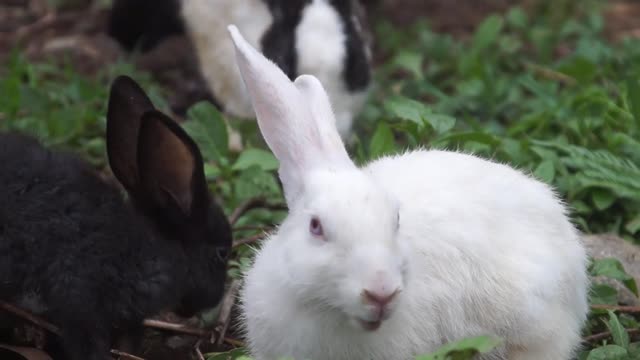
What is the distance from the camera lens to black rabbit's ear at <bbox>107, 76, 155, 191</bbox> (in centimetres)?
435

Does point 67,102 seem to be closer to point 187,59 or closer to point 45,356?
point 187,59

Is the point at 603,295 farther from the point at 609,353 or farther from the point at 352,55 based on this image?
the point at 352,55

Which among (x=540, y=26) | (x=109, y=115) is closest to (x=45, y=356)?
(x=109, y=115)

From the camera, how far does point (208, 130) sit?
564 cm

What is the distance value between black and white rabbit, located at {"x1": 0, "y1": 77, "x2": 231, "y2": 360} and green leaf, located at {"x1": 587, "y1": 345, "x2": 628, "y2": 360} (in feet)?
4.16

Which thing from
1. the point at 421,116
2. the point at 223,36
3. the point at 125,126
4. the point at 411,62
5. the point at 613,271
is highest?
the point at 125,126

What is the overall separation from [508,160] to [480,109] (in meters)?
1.22

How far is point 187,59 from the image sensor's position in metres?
7.74

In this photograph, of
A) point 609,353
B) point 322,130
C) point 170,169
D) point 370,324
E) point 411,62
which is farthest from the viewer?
point 411,62

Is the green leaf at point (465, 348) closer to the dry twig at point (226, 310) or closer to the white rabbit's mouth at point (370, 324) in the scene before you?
the white rabbit's mouth at point (370, 324)

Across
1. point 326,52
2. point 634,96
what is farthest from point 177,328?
point 634,96

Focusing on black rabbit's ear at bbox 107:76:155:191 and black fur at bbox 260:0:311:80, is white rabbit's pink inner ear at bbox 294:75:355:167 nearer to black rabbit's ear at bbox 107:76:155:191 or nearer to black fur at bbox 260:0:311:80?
black rabbit's ear at bbox 107:76:155:191

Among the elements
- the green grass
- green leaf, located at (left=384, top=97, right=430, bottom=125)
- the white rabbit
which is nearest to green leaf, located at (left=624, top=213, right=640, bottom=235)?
the green grass

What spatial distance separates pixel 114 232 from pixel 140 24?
3.61m
